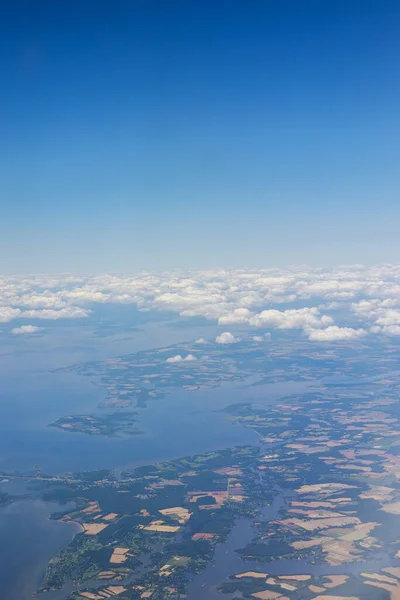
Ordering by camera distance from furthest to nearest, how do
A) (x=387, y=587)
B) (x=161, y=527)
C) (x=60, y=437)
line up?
(x=60, y=437) → (x=161, y=527) → (x=387, y=587)

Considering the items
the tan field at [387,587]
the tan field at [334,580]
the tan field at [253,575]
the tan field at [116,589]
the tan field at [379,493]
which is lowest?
the tan field at [253,575]

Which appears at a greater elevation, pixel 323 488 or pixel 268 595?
pixel 268 595

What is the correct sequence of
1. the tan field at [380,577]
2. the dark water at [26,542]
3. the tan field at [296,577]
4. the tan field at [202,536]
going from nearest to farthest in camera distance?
the tan field at [380,577]
the tan field at [296,577]
the dark water at [26,542]
the tan field at [202,536]

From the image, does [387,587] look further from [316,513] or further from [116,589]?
[116,589]

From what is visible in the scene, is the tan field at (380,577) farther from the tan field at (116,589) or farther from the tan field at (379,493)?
the tan field at (116,589)

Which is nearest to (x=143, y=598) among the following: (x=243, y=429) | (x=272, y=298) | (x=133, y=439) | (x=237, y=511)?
(x=237, y=511)

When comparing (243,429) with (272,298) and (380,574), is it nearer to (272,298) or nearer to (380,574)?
(380,574)

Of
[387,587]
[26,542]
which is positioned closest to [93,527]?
[26,542]

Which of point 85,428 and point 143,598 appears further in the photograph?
point 85,428

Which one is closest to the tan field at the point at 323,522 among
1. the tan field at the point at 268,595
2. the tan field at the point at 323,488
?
the tan field at the point at 323,488
